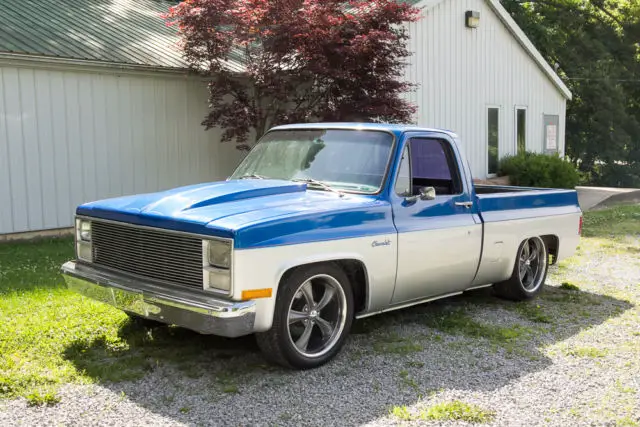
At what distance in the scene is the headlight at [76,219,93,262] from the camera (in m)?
5.64

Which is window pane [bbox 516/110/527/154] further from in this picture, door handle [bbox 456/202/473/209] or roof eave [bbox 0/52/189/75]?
door handle [bbox 456/202/473/209]

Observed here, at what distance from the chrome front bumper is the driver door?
Result: 1632 mm

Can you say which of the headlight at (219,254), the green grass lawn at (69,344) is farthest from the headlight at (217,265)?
the green grass lawn at (69,344)

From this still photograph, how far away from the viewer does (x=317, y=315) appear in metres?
A: 5.31

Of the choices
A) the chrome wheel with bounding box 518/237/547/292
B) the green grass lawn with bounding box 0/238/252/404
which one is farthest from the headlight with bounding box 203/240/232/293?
the chrome wheel with bounding box 518/237/547/292

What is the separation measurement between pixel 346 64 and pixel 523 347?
296 inches

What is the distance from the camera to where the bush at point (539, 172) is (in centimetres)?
1880

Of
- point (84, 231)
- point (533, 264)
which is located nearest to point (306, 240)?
point (84, 231)

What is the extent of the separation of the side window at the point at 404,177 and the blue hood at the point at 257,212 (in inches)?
12.4

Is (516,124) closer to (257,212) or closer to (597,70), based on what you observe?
(597,70)

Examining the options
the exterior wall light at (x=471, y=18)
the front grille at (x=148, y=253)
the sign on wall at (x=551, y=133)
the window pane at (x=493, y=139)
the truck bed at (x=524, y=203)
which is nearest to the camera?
the front grille at (x=148, y=253)

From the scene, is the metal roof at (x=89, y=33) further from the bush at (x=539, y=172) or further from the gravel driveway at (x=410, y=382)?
the bush at (x=539, y=172)

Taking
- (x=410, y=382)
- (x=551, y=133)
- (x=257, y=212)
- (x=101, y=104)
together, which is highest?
(x=101, y=104)

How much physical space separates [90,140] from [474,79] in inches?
410
